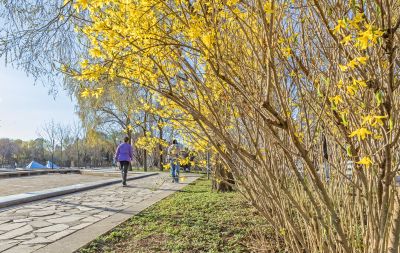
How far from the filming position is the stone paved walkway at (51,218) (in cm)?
360

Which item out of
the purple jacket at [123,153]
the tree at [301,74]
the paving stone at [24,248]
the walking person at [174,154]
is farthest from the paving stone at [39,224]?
the purple jacket at [123,153]

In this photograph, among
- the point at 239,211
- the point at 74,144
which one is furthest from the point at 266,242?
the point at 74,144

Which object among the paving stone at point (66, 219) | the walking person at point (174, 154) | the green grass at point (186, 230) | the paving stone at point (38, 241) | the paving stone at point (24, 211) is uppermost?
the walking person at point (174, 154)

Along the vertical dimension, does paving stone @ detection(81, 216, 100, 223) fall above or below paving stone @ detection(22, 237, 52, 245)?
below

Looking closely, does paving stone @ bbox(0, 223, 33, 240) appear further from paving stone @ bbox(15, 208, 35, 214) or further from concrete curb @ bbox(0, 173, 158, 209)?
concrete curb @ bbox(0, 173, 158, 209)

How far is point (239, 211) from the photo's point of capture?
5.29 m

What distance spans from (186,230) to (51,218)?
217 cm

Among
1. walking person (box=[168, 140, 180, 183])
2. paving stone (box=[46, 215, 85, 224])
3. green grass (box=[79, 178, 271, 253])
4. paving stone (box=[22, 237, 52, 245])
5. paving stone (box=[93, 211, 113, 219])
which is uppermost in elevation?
walking person (box=[168, 140, 180, 183])

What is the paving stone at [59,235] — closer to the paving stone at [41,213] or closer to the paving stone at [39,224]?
the paving stone at [39,224]

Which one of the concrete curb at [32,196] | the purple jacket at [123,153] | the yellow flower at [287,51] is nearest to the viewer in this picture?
the yellow flower at [287,51]

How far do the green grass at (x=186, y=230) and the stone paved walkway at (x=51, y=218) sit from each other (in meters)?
0.52

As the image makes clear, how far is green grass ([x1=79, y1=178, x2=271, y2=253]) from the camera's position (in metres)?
3.47

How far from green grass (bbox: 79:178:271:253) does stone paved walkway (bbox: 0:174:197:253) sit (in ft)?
1.72

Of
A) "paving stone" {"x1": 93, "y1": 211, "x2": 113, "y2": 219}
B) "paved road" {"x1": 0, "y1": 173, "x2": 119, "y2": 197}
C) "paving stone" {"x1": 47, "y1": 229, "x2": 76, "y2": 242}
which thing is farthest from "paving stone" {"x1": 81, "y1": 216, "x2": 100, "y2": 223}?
Result: "paved road" {"x1": 0, "y1": 173, "x2": 119, "y2": 197}
